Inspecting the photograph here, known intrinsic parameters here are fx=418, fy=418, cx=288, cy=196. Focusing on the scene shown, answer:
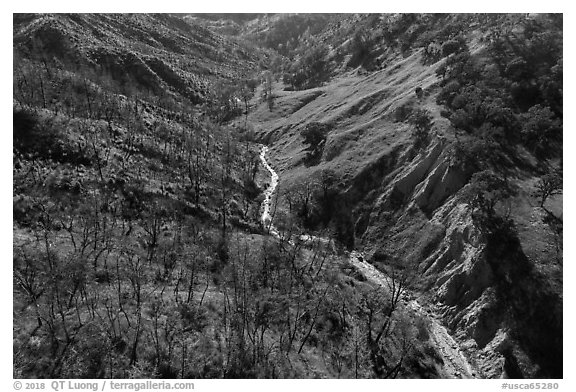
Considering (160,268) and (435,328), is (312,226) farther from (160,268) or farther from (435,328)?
(160,268)

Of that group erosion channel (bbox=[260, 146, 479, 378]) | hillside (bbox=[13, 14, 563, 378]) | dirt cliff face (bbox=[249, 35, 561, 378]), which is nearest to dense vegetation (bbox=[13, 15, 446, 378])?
hillside (bbox=[13, 14, 563, 378])

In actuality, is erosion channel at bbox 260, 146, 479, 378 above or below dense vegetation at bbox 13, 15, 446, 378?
below

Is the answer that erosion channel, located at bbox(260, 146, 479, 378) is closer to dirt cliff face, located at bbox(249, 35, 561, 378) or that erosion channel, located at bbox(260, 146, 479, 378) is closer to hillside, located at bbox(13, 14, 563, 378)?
hillside, located at bbox(13, 14, 563, 378)

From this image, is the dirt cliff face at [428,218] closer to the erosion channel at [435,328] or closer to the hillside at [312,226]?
the hillside at [312,226]

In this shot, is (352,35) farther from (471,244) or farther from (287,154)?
(471,244)

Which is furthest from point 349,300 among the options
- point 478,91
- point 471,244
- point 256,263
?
point 478,91

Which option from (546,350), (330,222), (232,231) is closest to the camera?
(546,350)

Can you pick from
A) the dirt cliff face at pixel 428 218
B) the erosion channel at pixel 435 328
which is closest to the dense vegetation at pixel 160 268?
the erosion channel at pixel 435 328

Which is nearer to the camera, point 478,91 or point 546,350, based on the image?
point 546,350
